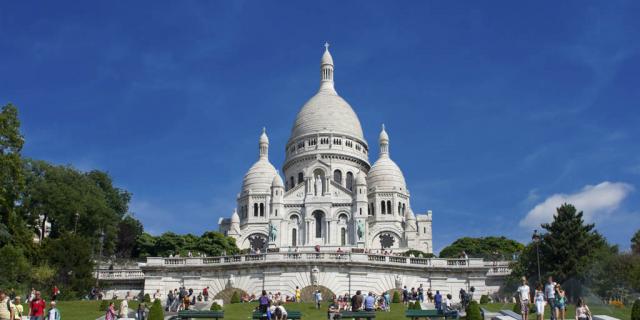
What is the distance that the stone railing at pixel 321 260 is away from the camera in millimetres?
45562

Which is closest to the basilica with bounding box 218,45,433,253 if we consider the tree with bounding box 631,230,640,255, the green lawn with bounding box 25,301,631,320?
the tree with bounding box 631,230,640,255

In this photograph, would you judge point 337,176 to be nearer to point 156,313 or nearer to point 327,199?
point 327,199

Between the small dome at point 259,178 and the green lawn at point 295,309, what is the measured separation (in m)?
68.2

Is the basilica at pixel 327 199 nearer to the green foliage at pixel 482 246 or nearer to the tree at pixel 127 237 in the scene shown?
the green foliage at pixel 482 246

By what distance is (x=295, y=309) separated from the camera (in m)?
35.7

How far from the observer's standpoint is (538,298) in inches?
958

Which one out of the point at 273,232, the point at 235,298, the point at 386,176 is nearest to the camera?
the point at 235,298

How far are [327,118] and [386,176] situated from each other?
16611mm

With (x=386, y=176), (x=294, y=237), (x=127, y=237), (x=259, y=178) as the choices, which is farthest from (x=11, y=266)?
(x=386, y=176)

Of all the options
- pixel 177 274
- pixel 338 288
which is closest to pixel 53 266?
pixel 177 274

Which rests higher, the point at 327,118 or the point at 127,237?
the point at 327,118

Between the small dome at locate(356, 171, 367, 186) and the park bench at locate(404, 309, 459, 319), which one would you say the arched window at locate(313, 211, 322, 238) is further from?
the park bench at locate(404, 309, 459, 319)

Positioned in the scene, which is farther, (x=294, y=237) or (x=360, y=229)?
(x=294, y=237)

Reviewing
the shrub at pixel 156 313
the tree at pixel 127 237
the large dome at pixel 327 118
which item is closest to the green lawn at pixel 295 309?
the shrub at pixel 156 313
